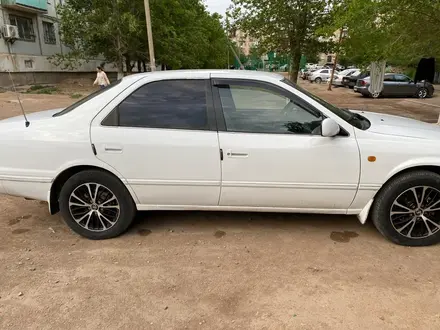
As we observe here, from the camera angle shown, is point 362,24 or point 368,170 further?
point 362,24

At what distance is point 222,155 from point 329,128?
0.96 m

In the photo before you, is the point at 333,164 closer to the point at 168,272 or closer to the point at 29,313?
the point at 168,272

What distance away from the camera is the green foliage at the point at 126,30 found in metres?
19.8

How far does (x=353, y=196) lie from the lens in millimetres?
3225

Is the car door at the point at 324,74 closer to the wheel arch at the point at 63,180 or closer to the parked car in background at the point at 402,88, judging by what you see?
the parked car in background at the point at 402,88

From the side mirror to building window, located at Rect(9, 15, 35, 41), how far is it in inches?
962

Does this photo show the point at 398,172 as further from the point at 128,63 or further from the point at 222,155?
the point at 128,63

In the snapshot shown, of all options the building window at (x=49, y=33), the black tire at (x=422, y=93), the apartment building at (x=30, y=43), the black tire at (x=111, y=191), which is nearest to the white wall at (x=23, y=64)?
the apartment building at (x=30, y=43)

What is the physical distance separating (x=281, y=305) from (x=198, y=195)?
1.27 m

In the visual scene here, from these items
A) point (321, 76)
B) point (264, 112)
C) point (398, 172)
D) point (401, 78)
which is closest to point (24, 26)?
point (401, 78)

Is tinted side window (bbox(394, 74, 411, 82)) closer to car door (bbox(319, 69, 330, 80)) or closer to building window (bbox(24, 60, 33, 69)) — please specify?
car door (bbox(319, 69, 330, 80))

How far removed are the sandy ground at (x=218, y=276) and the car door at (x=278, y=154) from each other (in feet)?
1.47

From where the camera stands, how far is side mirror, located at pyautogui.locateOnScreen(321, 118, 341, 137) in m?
3.00

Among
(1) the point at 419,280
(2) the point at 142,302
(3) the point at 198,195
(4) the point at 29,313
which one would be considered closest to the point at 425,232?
(1) the point at 419,280
